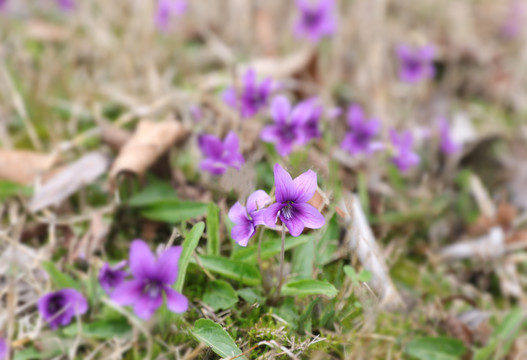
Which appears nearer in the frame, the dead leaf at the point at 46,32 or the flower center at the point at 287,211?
the flower center at the point at 287,211

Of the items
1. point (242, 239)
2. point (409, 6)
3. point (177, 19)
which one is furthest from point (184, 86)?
point (409, 6)

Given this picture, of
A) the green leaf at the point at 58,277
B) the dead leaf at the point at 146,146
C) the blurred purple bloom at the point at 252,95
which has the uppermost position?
the blurred purple bloom at the point at 252,95

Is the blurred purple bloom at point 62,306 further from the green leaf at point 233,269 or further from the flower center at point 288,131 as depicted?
the flower center at point 288,131

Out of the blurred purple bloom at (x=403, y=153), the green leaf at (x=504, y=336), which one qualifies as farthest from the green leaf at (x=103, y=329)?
the blurred purple bloom at (x=403, y=153)

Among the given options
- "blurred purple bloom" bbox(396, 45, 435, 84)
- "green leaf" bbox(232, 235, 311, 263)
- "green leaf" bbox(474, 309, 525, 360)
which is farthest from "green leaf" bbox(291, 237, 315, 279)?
"blurred purple bloom" bbox(396, 45, 435, 84)

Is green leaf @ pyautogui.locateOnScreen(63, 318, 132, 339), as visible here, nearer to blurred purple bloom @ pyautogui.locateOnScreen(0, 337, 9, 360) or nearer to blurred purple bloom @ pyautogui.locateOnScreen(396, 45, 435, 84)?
blurred purple bloom @ pyautogui.locateOnScreen(0, 337, 9, 360)

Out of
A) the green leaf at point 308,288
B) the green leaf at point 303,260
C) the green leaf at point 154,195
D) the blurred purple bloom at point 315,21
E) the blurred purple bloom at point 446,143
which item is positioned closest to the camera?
the green leaf at point 308,288

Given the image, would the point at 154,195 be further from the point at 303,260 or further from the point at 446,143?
the point at 446,143

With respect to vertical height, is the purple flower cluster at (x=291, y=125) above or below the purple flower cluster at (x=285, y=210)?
below

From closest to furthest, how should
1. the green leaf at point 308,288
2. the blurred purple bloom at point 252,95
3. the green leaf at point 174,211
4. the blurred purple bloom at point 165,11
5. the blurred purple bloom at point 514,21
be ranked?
the green leaf at point 308,288 < the green leaf at point 174,211 < the blurred purple bloom at point 252,95 < the blurred purple bloom at point 165,11 < the blurred purple bloom at point 514,21
